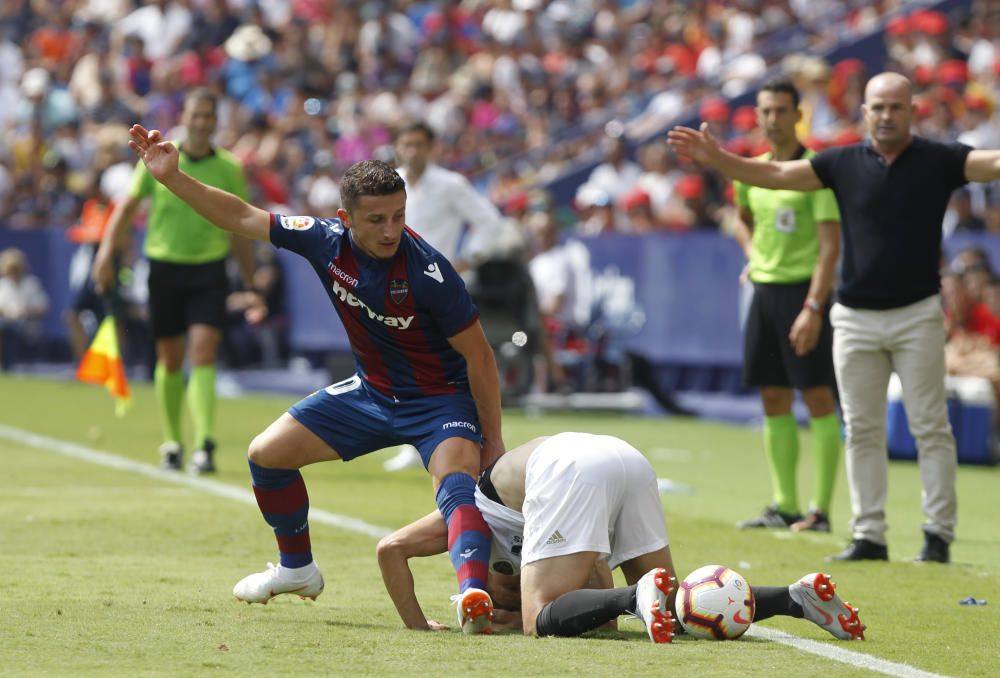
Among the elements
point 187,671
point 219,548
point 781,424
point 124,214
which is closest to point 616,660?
point 187,671

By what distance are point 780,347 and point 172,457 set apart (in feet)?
13.9

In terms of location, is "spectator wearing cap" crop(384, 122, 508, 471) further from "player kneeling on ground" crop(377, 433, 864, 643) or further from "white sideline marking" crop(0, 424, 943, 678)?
"player kneeling on ground" crop(377, 433, 864, 643)

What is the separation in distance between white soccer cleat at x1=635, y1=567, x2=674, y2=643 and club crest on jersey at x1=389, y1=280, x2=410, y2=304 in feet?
4.60

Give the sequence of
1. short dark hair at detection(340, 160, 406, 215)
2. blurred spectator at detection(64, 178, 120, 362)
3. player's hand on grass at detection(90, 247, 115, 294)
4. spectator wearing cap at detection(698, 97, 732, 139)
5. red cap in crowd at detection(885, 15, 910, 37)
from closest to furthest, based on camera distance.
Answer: short dark hair at detection(340, 160, 406, 215)
player's hand on grass at detection(90, 247, 115, 294)
spectator wearing cap at detection(698, 97, 732, 139)
red cap in crowd at detection(885, 15, 910, 37)
blurred spectator at detection(64, 178, 120, 362)

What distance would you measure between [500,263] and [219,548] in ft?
29.5

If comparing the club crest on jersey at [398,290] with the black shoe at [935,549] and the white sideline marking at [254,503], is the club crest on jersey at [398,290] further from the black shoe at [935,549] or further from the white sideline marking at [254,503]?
the black shoe at [935,549]

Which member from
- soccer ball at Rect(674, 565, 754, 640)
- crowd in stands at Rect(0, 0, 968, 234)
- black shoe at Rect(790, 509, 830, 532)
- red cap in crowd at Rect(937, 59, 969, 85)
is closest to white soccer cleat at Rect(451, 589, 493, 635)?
soccer ball at Rect(674, 565, 754, 640)

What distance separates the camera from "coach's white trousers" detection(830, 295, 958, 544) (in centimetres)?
883

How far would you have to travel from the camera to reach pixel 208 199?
7.11 meters

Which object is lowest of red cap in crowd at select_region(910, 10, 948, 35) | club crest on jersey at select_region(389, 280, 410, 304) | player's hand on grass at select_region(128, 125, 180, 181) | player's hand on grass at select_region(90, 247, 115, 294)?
player's hand on grass at select_region(90, 247, 115, 294)

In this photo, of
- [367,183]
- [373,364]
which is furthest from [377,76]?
[367,183]

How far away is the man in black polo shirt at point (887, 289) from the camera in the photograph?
28.5ft

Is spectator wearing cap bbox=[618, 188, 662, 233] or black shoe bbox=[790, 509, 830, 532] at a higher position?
spectator wearing cap bbox=[618, 188, 662, 233]

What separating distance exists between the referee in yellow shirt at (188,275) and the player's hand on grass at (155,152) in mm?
4629
